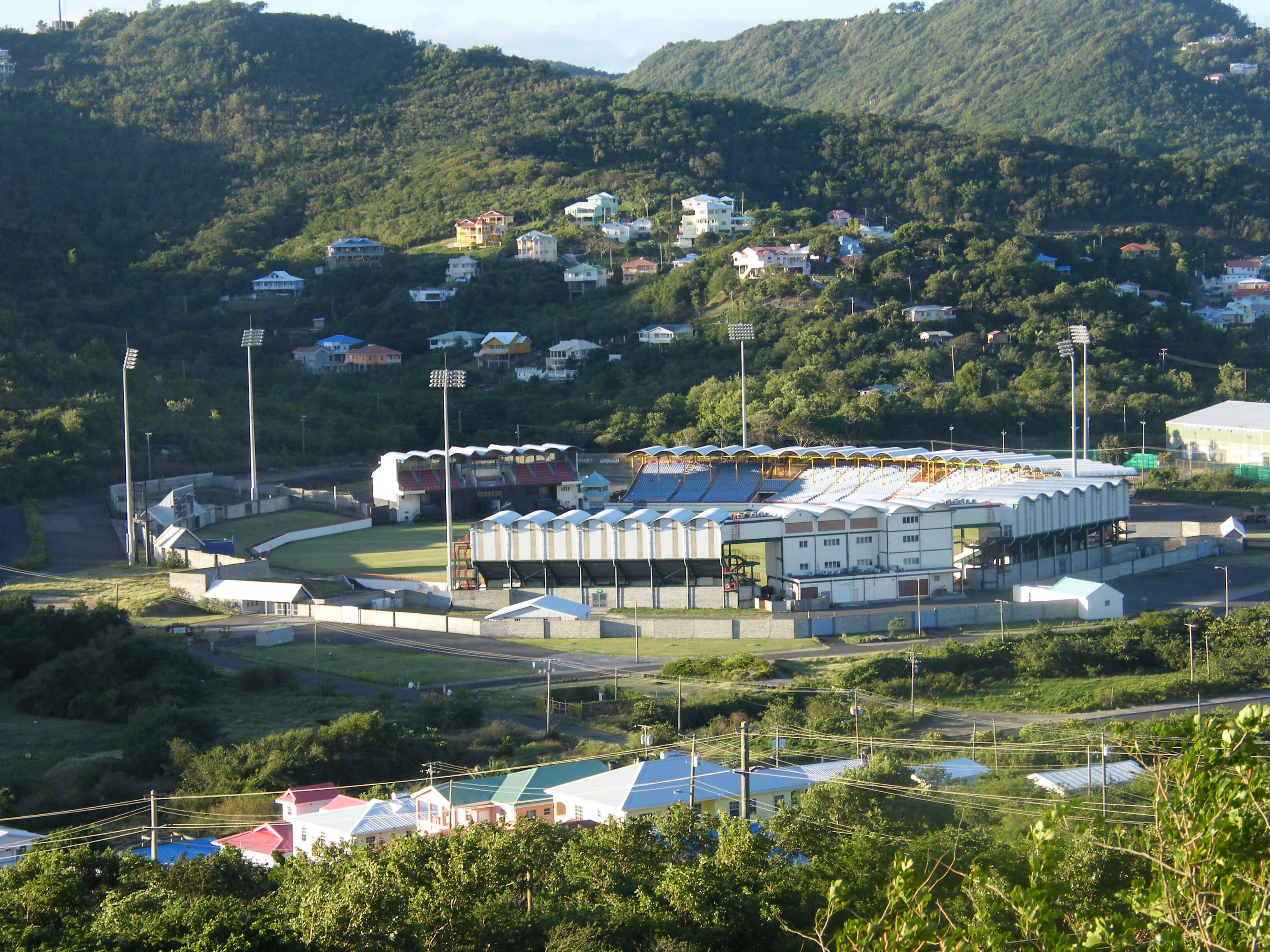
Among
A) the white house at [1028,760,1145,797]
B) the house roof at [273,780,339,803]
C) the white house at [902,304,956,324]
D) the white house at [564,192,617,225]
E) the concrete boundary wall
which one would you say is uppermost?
the white house at [564,192,617,225]

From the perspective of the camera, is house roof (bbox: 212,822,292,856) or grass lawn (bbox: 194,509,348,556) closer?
house roof (bbox: 212,822,292,856)

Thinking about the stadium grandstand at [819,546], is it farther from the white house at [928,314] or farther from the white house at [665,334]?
the white house at [665,334]

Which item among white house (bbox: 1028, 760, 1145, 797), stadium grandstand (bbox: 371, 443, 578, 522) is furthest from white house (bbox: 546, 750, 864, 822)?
stadium grandstand (bbox: 371, 443, 578, 522)

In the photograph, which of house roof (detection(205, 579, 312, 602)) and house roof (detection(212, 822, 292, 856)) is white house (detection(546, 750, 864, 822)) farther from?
house roof (detection(205, 579, 312, 602))

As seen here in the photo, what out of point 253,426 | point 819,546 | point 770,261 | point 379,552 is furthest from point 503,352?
point 819,546

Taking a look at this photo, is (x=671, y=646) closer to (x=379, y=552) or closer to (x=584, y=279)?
(x=379, y=552)

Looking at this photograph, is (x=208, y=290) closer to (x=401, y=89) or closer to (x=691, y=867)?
(x=401, y=89)

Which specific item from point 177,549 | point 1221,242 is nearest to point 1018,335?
point 1221,242
